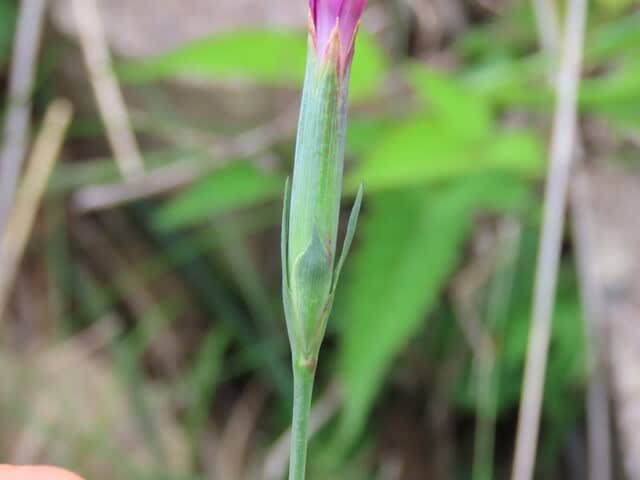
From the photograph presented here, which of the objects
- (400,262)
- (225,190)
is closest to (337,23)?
(400,262)

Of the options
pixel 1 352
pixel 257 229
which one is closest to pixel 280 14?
pixel 257 229

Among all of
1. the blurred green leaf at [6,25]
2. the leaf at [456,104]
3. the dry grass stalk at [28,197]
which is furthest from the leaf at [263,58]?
the blurred green leaf at [6,25]

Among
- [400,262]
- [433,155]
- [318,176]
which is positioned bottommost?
[400,262]

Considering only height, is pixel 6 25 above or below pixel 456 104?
above

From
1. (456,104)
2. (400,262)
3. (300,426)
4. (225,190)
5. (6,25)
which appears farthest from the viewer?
(6,25)

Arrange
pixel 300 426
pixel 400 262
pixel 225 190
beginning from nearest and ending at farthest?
1. pixel 300 426
2. pixel 400 262
3. pixel 225 190

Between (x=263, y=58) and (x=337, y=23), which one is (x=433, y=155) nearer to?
(x=263, y=58)
